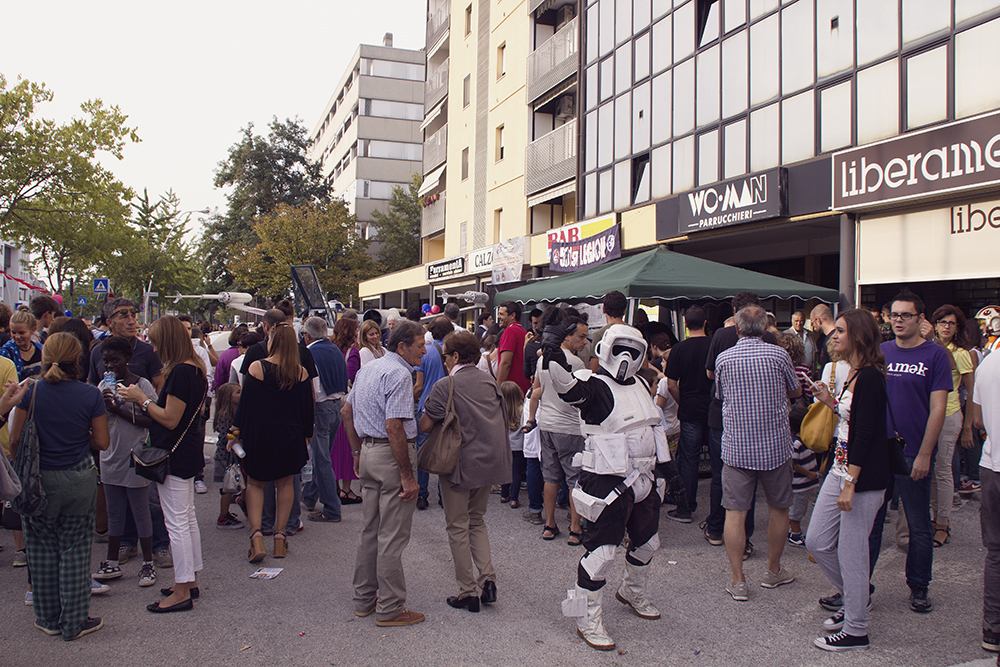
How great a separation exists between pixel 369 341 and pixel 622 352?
12.4 ft

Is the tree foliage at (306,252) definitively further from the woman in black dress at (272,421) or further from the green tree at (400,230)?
the woman in black dress at (272,421)

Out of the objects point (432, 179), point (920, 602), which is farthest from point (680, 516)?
point (432, 179)

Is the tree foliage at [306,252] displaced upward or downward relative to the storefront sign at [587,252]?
upward

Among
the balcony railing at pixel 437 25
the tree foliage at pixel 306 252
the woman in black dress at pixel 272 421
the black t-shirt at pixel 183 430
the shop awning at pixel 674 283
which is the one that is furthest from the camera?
the tree foliage at pixel 306 252

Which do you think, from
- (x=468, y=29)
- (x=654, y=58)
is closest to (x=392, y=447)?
(x=654, y=58)

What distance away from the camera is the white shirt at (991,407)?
3728 mm

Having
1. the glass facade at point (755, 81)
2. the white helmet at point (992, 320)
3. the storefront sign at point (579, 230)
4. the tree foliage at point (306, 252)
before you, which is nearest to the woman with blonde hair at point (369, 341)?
the white helmet at point (992, 320)

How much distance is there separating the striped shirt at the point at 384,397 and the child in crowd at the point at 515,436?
2.40 meters

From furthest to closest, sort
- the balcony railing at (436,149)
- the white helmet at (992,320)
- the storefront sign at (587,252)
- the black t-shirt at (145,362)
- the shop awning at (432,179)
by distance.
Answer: the shop awning at (432,179), the balcony railing at (436,149), the storefront sign at (587,252), the white helmet at (992,320), the black t-shirt at (145,362)

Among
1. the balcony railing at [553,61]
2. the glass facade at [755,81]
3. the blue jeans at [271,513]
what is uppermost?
the balcony railing at [553,61]

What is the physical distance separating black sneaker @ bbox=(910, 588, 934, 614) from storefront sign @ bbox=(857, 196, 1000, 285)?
706 cm

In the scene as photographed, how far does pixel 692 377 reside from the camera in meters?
6.32

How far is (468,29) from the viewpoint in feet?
91.6

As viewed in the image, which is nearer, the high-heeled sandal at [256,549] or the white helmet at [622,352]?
the white helmet at [622,352]
